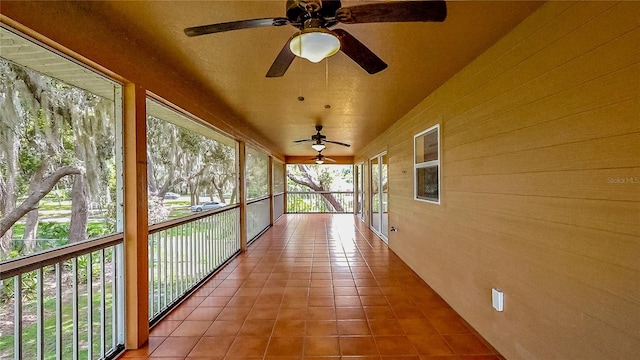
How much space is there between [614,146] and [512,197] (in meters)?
0.68

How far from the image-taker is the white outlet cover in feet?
6.58

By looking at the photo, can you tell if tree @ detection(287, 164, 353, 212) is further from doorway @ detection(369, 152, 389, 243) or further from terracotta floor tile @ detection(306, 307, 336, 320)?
terracotta floor tile @ detection(306, 307, 336, 320)

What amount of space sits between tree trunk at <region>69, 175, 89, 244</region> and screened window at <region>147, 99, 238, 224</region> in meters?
0.57


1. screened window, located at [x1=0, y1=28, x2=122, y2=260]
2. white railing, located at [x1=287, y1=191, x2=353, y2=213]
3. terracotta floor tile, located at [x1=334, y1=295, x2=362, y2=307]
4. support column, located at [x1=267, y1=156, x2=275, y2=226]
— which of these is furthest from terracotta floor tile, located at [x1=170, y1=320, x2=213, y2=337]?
white railing, located at [x1=287, y1=191, x2=353, y2=213]

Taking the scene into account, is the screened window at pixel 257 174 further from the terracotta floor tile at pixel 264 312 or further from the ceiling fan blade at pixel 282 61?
the ceiling fan blade at pixel 282 61

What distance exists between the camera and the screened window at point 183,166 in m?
2.66

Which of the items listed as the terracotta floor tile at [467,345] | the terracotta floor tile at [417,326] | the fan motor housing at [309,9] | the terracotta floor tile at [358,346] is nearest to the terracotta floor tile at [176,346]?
the terracotta floor tile at [358,346]

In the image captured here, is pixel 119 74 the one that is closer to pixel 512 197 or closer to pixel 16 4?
pixel 16 4

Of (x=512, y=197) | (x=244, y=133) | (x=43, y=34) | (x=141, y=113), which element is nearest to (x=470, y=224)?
(x=512, y=197)

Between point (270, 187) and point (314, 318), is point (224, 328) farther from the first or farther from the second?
point (270, 187)

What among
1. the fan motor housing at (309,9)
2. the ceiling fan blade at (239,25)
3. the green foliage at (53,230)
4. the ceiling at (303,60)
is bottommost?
the green foliage at (53,230)

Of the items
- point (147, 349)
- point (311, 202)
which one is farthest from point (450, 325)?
point (311, 202)

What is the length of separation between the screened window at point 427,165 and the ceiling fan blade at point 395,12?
2.00 metres

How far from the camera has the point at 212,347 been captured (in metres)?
2.17
